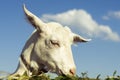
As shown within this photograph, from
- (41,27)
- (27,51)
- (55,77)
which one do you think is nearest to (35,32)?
(41,27)

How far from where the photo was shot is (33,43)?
12117 millimetres

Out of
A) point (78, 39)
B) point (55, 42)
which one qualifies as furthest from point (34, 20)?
point (78, 39)

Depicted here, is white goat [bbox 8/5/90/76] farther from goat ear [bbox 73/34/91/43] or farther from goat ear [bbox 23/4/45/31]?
goat ear [bbox 73/34/91/43]

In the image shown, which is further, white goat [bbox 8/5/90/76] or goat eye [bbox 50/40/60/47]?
goat eye [bbox 50/40/60/47]

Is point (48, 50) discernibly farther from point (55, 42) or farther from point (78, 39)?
point (78, 39)

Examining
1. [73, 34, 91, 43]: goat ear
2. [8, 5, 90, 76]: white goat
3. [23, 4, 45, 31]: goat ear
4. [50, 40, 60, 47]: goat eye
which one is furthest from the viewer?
[73, 34, 91, 43]: goat ear

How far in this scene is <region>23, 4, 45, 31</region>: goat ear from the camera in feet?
41.1

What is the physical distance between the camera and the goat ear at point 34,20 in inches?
493

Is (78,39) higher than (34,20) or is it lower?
lower

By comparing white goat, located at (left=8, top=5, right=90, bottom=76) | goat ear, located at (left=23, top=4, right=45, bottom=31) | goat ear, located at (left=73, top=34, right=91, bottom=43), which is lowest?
white goat, located at (left=8, top=5, right=90, bottom=76)

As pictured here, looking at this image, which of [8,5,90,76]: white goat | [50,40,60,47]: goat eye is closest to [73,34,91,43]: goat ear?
[8,5,90,76]: white goat

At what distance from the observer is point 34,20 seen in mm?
12688

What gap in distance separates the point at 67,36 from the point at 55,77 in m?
6.55

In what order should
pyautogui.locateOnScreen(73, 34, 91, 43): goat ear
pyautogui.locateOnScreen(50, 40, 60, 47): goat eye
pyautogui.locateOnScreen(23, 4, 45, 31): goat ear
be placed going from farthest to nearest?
pyautogui.locateOnScreen(73, 34, 91, 43): goat ear < pyautogui.locateOnScreen(23, 4, 45, 31): goat ear < pyautogui.locateOnScreen(50, 40, 60, 47): goat eye
